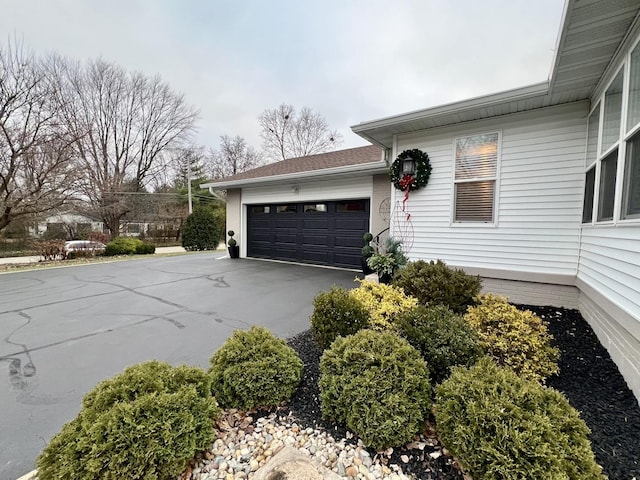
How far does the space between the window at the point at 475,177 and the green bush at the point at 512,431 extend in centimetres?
395

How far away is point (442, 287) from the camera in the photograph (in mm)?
3332

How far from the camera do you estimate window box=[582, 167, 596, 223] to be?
12.5 ft

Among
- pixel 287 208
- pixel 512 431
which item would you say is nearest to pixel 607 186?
pixel 512 431

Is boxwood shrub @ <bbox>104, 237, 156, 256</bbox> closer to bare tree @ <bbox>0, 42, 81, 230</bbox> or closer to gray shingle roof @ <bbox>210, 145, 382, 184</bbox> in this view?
bare tree @ <bbox>0, 42, 81, 230</bbox>

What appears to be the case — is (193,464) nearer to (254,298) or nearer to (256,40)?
(254,298)

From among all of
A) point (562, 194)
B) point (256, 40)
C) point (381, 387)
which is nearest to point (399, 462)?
point (381, 387)

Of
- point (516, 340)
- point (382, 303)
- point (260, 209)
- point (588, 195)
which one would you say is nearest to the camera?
point (516, 340)

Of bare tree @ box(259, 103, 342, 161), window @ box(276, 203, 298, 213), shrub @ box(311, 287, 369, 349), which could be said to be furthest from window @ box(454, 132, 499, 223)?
bare tree @ box(259, 103, 342, 161)

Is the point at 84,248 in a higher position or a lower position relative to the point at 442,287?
lower

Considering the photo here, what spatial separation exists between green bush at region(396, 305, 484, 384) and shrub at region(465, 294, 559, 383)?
0.34m

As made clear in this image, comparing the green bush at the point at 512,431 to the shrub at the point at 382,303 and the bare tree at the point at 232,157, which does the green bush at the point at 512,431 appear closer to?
the shrub at the point at 382,303

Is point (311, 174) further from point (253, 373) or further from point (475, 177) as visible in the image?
point (253, 373)

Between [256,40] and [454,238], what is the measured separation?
1011 centimetres

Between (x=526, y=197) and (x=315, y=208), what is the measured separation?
225 inches
